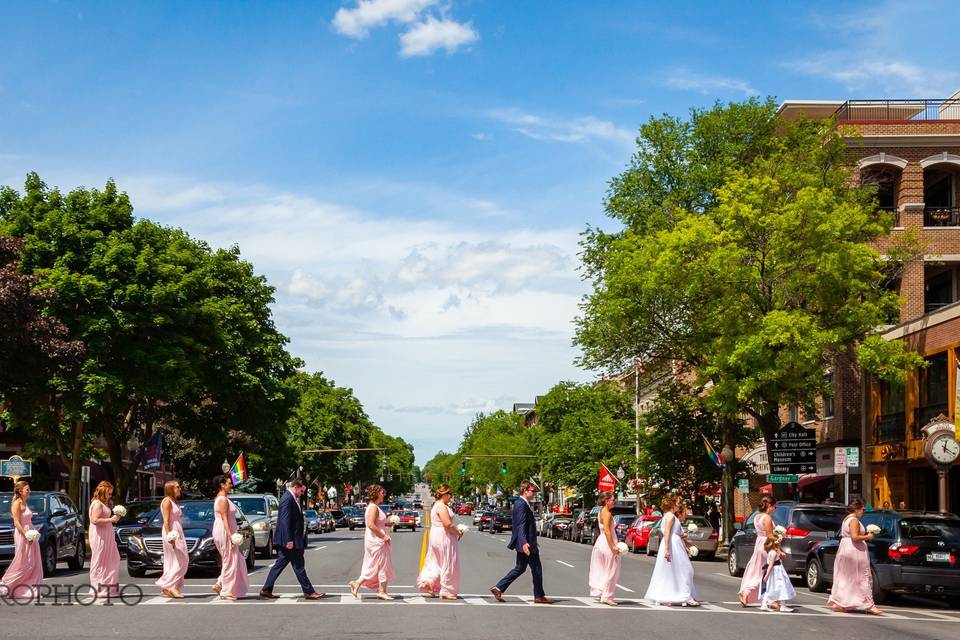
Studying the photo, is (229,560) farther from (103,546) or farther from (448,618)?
(448,618)

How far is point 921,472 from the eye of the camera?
3925 centimetres

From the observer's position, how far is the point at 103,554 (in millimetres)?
17922

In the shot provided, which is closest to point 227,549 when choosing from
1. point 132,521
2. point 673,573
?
point 673,573

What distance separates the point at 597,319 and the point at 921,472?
11902 millimetres

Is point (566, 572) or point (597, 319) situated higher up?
point (597, 319)

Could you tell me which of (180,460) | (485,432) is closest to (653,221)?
(180,460)

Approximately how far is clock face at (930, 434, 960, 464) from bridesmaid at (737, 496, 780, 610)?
9719 millimetres

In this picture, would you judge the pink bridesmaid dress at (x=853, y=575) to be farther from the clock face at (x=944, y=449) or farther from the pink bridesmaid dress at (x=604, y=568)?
the clock face at (x=944, y=449)

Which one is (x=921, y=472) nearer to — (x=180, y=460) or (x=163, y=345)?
(x=163, y=345)

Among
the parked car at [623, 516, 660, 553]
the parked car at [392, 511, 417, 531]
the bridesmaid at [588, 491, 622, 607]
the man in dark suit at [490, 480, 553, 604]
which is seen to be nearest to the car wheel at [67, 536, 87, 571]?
the man in dark suit at [490, 480, 553, 604]

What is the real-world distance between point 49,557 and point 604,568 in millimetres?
12071

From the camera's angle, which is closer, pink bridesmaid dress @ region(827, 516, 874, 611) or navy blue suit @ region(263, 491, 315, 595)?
navy blue suit @ region(263, 491, 315, 595)

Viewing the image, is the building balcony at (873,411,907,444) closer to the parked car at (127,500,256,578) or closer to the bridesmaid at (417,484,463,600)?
the parked car at (127,500,256,578)

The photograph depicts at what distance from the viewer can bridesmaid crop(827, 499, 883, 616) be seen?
1819 cm
